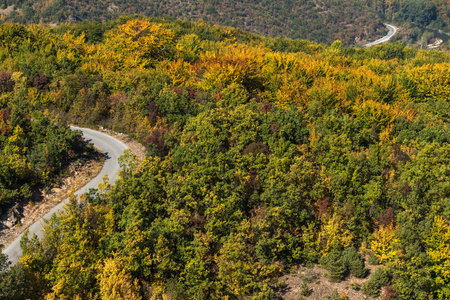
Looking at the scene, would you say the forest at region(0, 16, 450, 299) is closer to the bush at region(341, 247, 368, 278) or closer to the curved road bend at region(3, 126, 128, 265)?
the bush at region(341, 247, 368, 278)

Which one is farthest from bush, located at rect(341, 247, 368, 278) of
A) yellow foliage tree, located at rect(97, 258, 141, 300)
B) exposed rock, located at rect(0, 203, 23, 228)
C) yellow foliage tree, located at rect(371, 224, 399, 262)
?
exposed rock, located at rect(0, 203, 23, 228)

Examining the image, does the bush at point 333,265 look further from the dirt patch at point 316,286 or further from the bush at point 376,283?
the bush at point 376,283

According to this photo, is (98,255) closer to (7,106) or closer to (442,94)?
(7,106)

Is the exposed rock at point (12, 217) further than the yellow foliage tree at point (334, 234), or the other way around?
the yellow foliage tree at point (334, 234)

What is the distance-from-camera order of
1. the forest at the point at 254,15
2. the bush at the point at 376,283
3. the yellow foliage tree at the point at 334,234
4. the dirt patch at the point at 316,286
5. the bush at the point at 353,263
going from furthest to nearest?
the forest at the point at 254,15, the yellow foliage tree at the point at 334,234, the bush at the point at 353,263, the bush at the point at 376,283, the dirt patch at the point at 316,286

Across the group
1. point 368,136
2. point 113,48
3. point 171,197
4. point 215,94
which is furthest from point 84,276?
point 113,48

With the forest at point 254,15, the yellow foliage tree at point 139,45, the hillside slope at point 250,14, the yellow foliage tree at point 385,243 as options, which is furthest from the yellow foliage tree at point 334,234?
the hillside slope at point 250,14

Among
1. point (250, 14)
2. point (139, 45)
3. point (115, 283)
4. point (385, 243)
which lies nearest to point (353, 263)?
point (385, 243)

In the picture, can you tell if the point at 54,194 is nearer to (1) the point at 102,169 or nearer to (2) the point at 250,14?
(1) the point at 102,169
